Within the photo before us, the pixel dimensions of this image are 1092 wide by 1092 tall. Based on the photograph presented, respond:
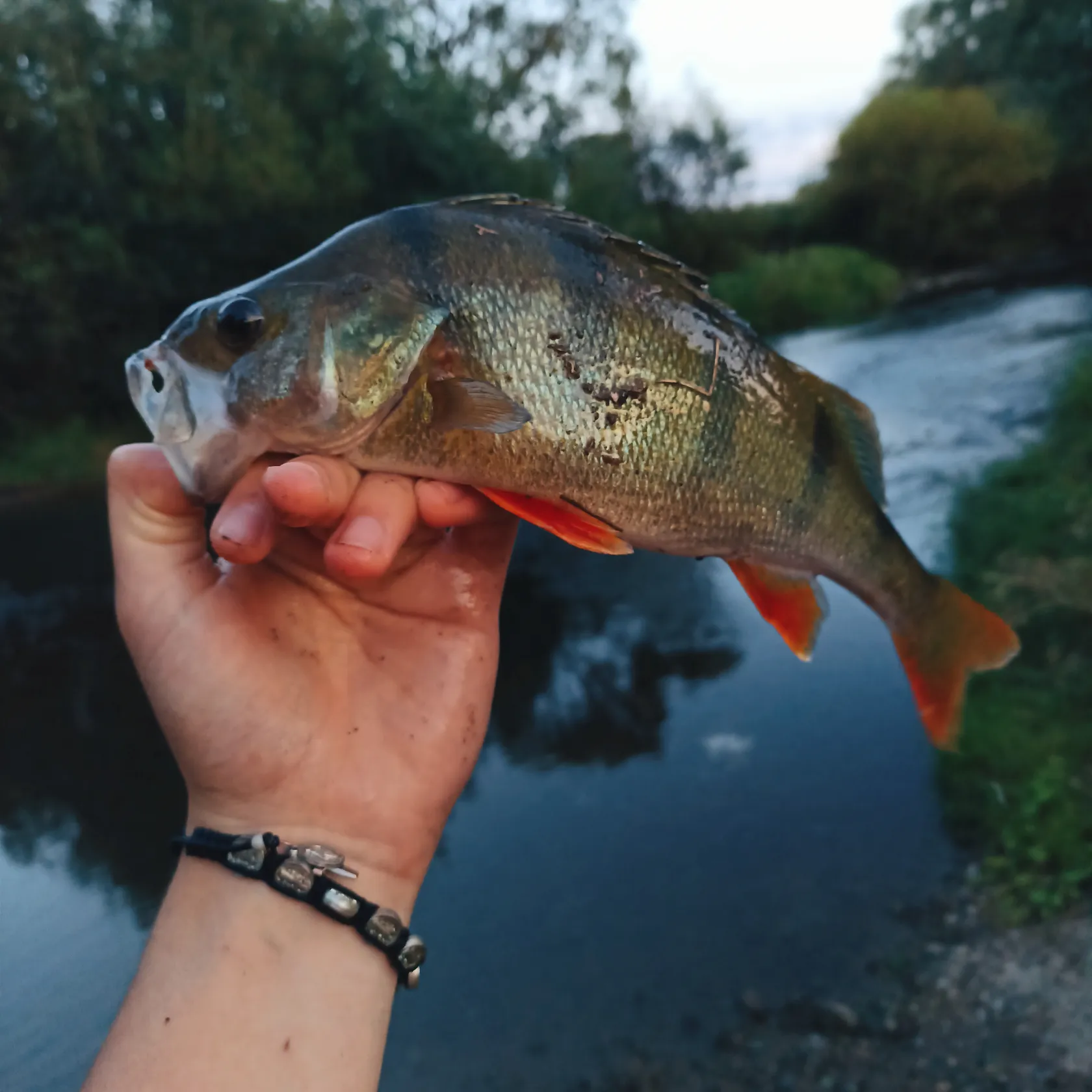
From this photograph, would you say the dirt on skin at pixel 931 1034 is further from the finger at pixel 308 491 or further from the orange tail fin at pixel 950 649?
the finger at pixel 308 491

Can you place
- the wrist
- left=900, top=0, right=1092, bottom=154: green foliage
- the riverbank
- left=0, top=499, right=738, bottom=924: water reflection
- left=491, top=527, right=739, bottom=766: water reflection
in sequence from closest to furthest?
the wrist < left=0, top=499, right=738, bottom=924: water reflection < left=491, top=527, right=739, bottom=766: water reflection < the riverbank < left=900, top=0, right=1092, bottom=154: green foliage

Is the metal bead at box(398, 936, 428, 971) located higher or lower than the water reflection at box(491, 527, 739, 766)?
higher

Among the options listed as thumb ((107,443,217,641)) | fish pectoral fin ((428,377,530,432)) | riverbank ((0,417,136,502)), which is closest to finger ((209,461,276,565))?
thumb ((107,443,217,641))

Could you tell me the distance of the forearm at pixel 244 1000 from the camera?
1402mm

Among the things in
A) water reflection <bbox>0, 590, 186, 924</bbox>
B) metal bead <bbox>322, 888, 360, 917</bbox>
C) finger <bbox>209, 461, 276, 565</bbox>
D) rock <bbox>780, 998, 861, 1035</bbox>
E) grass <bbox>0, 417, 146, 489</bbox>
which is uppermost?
finger <bbox>209, 461, 276, 565</bbox>

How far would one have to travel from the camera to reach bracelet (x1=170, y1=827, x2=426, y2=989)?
157cm

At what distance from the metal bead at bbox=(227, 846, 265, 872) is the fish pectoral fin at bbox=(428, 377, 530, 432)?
2.83 feet

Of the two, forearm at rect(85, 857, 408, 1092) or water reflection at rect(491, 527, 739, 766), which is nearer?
forearm at rect(85, 857, 408, 1092)

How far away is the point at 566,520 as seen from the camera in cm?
176

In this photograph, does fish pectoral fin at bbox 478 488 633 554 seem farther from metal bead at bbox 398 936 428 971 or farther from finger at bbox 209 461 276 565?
metal bead at bbox 398 936 428 971

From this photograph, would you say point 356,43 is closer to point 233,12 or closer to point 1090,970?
point 233,12

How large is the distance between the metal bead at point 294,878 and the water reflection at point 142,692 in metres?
1.48

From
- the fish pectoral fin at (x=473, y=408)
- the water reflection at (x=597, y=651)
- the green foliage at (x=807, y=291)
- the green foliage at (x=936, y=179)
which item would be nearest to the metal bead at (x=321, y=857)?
the fish pectoral fin at (x=473, y=408)

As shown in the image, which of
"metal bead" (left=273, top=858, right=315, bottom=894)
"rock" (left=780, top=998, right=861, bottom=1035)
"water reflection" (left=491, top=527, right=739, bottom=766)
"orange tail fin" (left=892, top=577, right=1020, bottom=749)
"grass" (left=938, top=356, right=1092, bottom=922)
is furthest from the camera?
"water reflection" (left=491, top=527, right=739, bottom=766)
